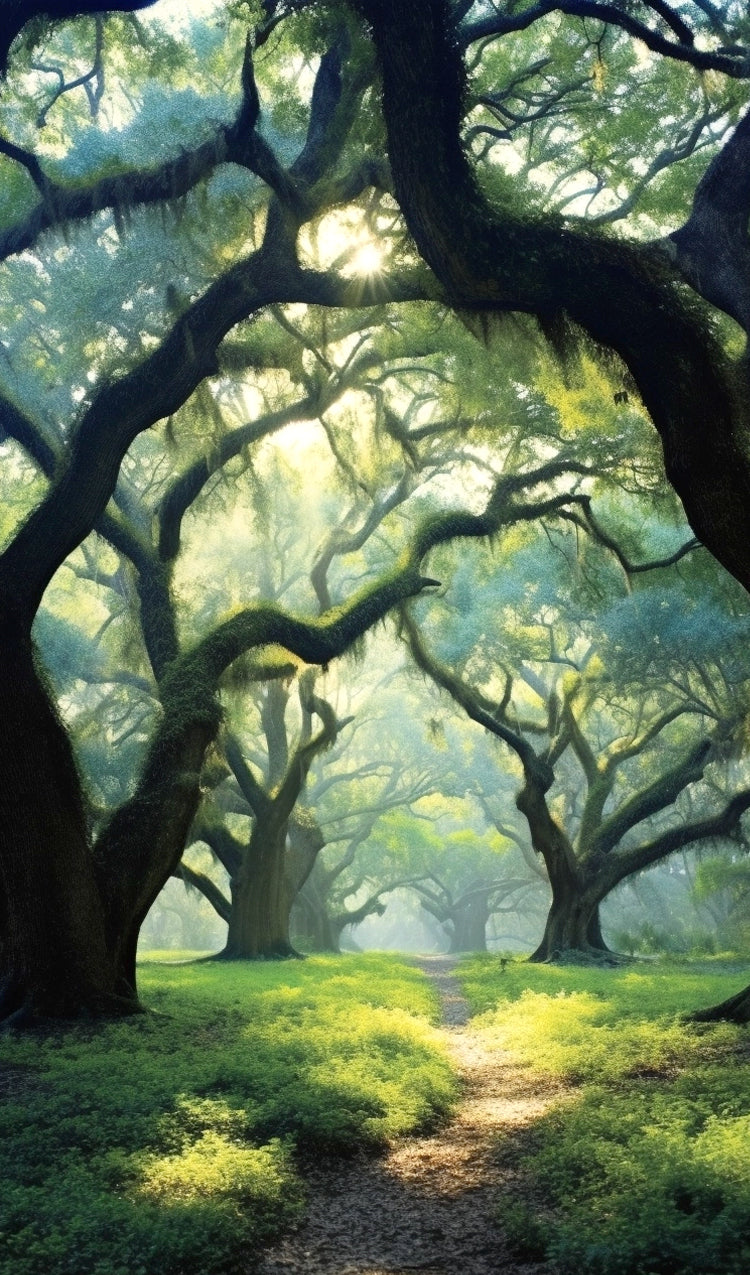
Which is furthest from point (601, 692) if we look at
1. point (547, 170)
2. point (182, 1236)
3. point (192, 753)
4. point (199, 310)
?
point (182, 1236)

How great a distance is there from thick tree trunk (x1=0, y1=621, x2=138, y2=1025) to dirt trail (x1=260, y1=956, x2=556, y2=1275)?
4.05 m

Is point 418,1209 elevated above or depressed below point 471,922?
above

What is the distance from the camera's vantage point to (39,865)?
9.60 metres

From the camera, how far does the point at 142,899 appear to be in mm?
10852

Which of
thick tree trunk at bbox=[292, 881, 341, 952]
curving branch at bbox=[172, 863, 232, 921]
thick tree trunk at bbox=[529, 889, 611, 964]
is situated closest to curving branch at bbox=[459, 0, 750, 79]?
curving branch at bbox=[172, 863, 232, 921]

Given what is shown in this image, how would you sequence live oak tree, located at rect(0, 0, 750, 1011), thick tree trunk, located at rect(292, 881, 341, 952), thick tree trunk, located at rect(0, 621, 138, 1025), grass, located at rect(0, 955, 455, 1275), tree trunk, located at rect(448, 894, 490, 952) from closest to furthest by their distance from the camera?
grass, located at rect(0, 955, 455, 1275) → live oak tree, located at rect(0, 0, 750, 1011) → thick tree trunk, located at rect(0, 621, 138, 1025) → thick tree trunk, located at rect(292, 881, 341, 952) → tree trunk, located at rect(448, 894, 490, 952)

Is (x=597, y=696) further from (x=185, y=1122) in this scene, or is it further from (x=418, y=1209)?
(x=418, y=1209)

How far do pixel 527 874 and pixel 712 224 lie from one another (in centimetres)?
3936

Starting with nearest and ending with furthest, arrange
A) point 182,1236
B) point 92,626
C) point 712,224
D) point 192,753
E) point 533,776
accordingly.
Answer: point 182,1236 → point 712,224 → point 192,753 → point 533,776 → point 92,626

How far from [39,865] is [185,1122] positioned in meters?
4.03

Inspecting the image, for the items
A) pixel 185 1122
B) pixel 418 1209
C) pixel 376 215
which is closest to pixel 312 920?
pixel 376 215

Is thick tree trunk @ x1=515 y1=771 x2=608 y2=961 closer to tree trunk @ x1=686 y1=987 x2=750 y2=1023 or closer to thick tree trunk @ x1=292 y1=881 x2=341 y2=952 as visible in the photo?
tree trunk @ x1=686 y1=987 x2=750 y2=1023

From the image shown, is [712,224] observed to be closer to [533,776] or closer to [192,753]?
[192,753]

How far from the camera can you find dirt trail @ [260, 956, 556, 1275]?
4.55m
